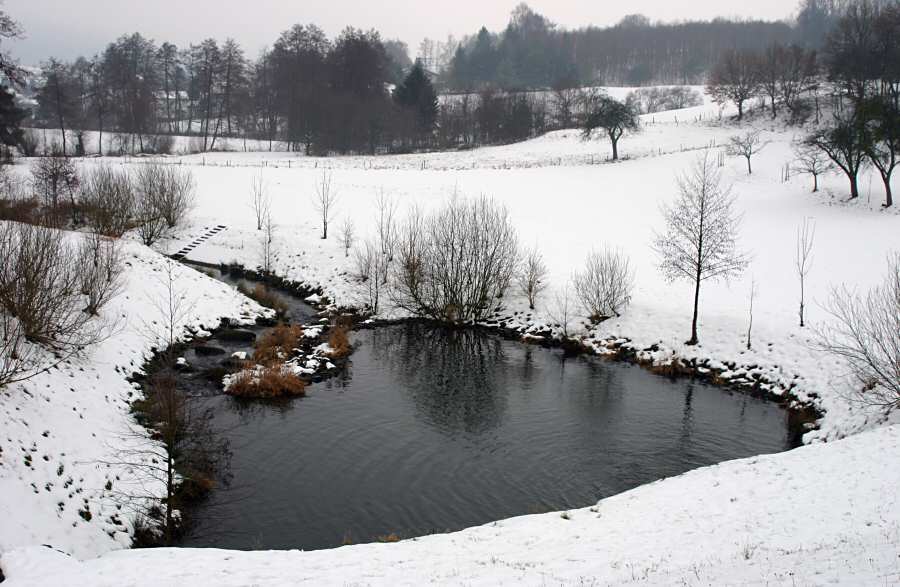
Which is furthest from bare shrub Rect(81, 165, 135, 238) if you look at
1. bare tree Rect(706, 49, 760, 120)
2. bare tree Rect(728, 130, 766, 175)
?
bare tree Rect(706, 49, 760, 120)

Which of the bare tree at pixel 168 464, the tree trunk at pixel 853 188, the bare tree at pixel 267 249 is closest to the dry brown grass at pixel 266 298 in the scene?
the bare tree at pixel 267 249

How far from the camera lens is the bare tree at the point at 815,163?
44287 mm

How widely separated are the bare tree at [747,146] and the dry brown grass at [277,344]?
39463mm

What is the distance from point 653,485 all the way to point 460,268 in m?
18.3

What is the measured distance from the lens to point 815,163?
45375 millimetres

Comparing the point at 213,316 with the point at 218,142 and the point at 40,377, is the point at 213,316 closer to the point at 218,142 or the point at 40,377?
the point at 40,377

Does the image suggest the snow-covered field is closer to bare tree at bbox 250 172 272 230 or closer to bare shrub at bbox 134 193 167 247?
bare tree at bbox 250 172 272 230

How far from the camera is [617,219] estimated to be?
45.1 meters

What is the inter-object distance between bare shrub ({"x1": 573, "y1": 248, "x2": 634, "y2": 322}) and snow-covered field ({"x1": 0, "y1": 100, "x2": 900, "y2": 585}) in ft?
2.69

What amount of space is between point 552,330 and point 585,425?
397 inches

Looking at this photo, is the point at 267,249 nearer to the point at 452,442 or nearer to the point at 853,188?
the point at 452,442

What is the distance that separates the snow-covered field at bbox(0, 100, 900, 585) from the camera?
1108 centimetres

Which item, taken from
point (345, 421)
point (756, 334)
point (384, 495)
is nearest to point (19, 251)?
point (345, 421)

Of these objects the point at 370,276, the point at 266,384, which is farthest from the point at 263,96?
the point at 266,384
